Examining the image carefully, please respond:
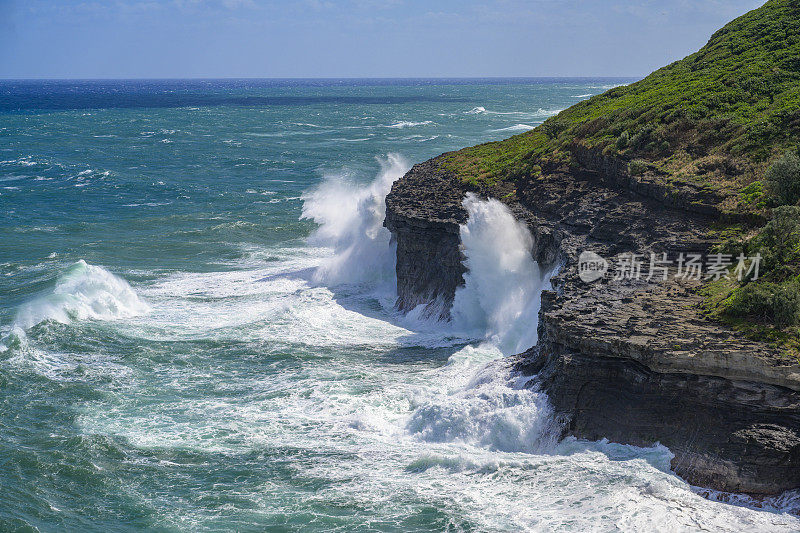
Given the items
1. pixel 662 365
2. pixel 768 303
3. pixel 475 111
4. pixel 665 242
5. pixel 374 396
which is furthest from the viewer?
pixel 475 111

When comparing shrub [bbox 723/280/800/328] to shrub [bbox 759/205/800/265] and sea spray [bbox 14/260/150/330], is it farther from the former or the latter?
sea spray [bbox 14/260/150/330]

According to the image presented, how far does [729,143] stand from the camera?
28094 mm

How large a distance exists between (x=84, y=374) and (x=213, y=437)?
23.7 feet

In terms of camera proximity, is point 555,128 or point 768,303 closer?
point 768,303

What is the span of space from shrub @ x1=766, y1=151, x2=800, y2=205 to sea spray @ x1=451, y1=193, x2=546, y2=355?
8682 mm

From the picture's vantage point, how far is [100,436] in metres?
21.1

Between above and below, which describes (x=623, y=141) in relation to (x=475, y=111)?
below

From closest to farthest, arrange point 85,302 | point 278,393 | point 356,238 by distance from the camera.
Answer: point 278,393 < point 85,302 < point 356,238

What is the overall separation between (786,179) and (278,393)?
680 inches

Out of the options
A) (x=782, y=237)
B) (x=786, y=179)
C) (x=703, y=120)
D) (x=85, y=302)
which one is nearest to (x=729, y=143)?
(x=703, y=120)

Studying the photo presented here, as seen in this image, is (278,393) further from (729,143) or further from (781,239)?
(729,143)

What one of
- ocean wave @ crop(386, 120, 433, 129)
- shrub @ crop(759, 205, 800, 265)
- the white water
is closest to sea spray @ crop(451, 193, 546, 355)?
the white water

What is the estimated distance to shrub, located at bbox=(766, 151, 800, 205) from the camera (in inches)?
910

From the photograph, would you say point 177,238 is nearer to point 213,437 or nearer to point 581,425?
point 213,437
